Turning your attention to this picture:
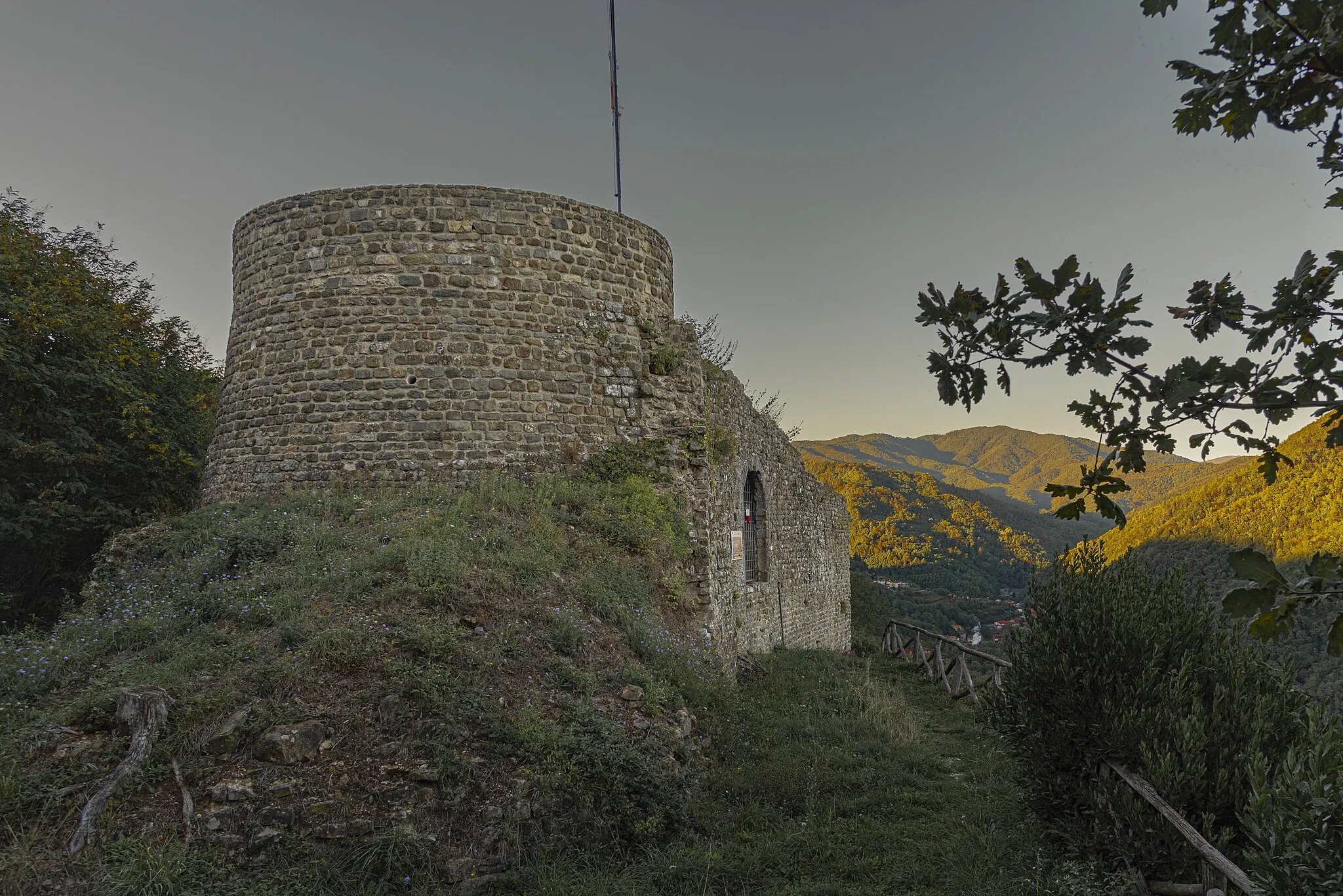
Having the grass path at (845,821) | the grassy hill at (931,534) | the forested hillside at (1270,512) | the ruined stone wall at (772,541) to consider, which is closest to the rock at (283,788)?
the grass path at (845,821)

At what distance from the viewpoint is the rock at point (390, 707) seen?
5.15 metres

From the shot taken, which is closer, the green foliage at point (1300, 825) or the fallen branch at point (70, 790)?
the green foliage at point (1300, 825)

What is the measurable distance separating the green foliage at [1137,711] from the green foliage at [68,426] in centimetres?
1301

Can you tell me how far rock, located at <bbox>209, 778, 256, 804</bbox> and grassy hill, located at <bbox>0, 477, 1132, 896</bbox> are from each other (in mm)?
14

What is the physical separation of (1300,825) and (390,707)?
5.24 meters

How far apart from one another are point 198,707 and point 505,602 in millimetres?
2500

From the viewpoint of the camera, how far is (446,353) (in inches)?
380

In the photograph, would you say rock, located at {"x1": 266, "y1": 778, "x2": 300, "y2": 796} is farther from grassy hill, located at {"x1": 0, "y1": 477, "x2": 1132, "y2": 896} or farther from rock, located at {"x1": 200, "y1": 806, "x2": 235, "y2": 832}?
rock, located at {"x1": 200, "y1": 806, "x2": 235, "y2": 832}

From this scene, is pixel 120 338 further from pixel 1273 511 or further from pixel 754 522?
pixel 1273 511

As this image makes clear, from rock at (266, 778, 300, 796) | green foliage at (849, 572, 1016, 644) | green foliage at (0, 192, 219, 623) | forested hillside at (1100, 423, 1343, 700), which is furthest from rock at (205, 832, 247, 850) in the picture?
green foliage at (849, 572, 1016, 644)

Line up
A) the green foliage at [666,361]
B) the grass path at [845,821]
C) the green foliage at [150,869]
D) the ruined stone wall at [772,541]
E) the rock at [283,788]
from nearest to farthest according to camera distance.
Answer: the green foliage at [150,869], the rock at [283,788], the grass path at [845,821], the green foliage at [666,361], the ruined stone wall at [772,541]

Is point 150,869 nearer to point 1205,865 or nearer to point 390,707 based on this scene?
point 390,707

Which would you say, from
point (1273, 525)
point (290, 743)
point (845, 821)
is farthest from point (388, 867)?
point (1273, 525)

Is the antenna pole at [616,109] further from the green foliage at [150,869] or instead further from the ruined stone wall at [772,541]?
the green foliage at [150,869]
